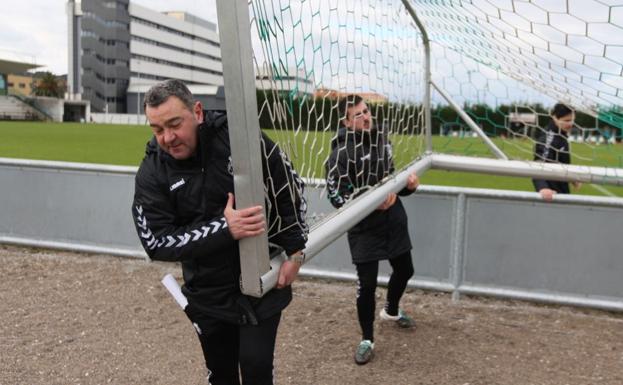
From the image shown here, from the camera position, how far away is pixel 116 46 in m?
90.2

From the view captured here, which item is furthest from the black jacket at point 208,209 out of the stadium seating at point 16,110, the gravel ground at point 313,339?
the stadium seating at point 16,110

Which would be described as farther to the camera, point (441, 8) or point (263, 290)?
point (441, 8)

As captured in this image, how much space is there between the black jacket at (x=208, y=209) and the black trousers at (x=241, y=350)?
3.2 inches

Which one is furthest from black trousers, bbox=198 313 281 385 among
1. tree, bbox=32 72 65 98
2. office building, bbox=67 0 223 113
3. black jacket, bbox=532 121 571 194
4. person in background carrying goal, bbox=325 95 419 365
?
tree, bbox=32 72 65 98

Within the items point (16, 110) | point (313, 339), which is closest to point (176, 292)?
point (313, 339)

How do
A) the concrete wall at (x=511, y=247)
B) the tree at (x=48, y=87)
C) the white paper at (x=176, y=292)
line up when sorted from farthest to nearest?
the tree at (x=48, y=87), the concrete wall at (x=511, y=247), the white paper at (x=176, y=292)

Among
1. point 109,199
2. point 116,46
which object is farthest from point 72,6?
point 109,199

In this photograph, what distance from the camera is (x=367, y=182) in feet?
12.8

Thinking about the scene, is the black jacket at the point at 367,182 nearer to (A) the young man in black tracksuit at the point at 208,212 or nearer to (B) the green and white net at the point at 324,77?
(B) the green and white net at the point at 324,77

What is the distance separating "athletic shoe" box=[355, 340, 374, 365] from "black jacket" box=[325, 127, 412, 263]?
61 centimetres

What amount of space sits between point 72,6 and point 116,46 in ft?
33.7

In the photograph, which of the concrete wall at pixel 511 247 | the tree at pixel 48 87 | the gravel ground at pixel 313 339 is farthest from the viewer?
the tree at pixel 48 87

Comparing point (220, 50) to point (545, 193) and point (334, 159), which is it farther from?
point (545, 193)

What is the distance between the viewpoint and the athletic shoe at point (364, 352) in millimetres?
4145
